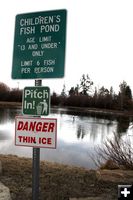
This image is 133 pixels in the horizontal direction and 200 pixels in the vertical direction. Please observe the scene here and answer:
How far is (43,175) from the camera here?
6172mm

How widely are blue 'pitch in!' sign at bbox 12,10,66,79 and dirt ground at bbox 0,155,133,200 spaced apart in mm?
2409

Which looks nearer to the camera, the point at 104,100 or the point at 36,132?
the point at 36,132

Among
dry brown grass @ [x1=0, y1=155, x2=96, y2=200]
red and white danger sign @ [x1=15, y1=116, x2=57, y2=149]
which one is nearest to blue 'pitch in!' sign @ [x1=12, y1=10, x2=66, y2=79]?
red and white danger sign @ [x1=15, y1=116, x2=57, y2=149]

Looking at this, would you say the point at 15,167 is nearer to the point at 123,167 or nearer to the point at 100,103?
the point at 123,167

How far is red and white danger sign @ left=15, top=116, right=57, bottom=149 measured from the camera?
333cm

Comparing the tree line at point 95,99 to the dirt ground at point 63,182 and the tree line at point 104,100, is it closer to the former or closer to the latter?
the tree line at point 104,100

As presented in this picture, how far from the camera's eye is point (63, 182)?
5758 mm

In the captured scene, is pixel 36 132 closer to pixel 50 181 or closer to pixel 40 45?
pixel 40 45

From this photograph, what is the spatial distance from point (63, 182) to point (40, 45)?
3064 millimetres

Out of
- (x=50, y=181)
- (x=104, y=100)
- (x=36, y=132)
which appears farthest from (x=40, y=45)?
(x=104, y=100)

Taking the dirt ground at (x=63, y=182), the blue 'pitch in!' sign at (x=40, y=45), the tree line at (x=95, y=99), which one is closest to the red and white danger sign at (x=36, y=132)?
the blue 'pitch in!' sign at (x=40, y=45)

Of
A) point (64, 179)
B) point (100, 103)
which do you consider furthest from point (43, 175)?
point (100, 103)

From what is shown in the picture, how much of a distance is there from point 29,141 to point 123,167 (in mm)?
4973

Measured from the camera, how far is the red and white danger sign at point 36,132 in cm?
333
